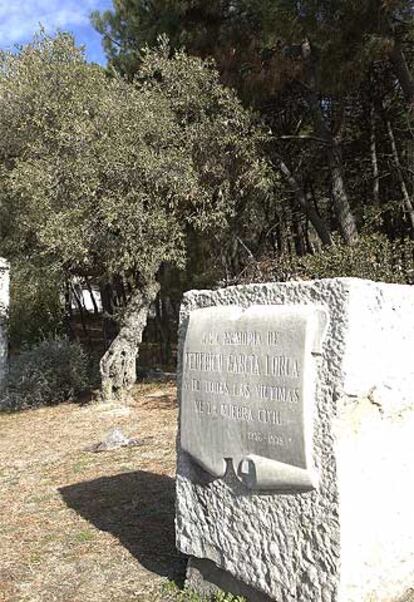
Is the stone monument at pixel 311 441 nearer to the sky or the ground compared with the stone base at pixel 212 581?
nearer to the sky

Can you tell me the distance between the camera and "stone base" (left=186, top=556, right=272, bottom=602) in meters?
3.27

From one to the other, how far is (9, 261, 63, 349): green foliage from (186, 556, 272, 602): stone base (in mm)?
8402

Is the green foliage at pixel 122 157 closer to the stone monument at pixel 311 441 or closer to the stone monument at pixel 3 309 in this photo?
the stone monument at pixel 3 309

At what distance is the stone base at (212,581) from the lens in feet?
10.7

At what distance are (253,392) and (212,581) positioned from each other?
1091mm

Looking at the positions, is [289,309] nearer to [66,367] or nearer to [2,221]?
[66,367]

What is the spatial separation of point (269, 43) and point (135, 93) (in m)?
2.29

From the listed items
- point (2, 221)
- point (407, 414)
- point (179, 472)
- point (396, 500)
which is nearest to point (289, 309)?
point (407, 414)

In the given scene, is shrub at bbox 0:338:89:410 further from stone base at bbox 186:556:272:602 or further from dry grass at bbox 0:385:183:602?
stone base at bbox 186:556:272:602

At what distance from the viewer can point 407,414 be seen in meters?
3.10

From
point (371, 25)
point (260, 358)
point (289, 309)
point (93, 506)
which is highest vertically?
point (371, 25)

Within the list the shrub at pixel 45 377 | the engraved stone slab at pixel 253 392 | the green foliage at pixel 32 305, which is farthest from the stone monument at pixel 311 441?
the green foliage at pixel 32 305

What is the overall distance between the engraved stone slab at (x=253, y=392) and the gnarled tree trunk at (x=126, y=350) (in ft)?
23.3

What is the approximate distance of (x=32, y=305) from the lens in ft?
45.2
